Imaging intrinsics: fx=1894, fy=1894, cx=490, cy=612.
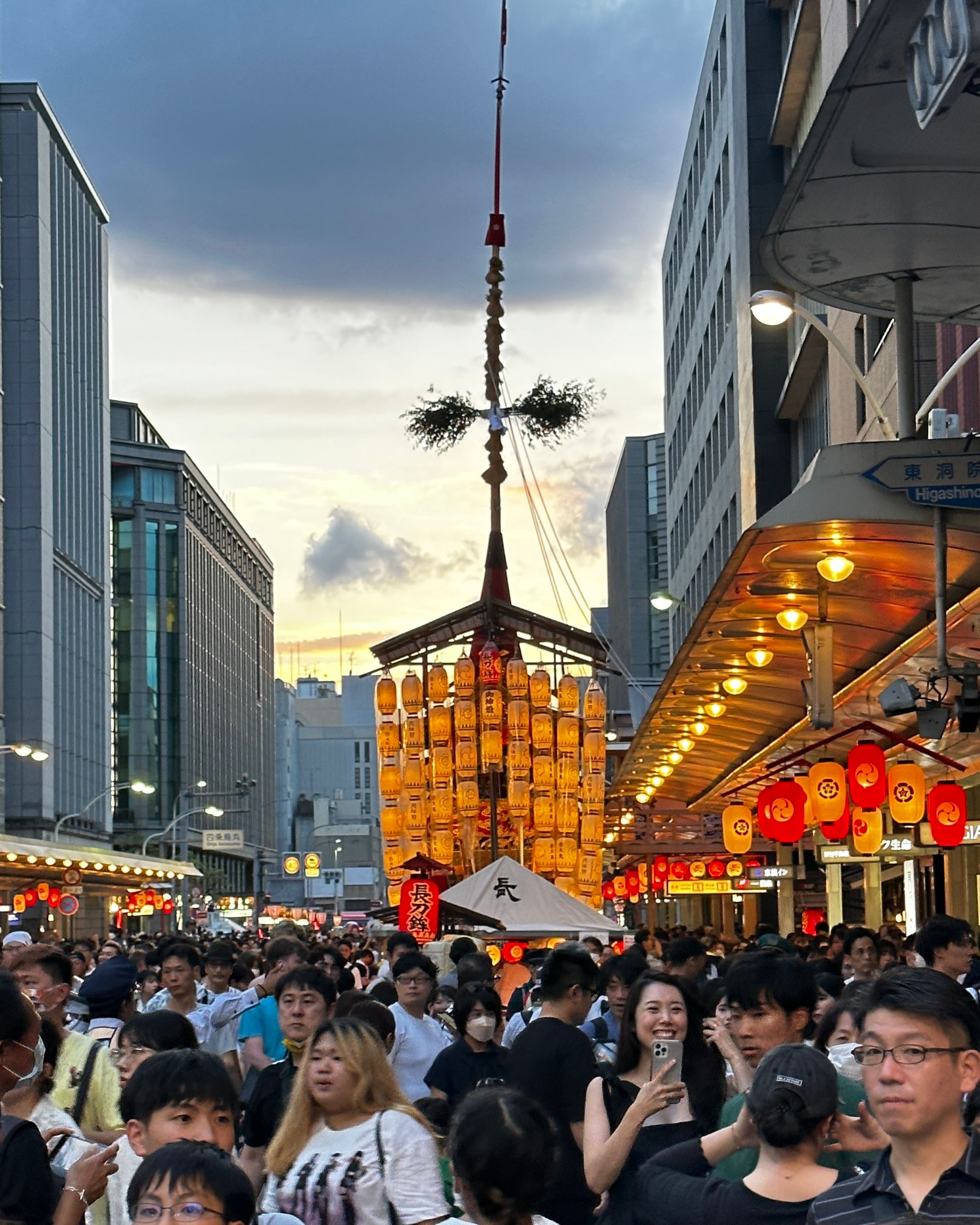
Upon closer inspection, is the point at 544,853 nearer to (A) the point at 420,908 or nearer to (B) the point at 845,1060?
(A) the point at 420,908

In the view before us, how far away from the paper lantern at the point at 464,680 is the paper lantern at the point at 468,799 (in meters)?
1.59

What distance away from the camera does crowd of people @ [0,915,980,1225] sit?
4.02 meters

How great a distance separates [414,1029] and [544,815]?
74.8 feet

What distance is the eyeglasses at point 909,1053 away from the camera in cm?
398

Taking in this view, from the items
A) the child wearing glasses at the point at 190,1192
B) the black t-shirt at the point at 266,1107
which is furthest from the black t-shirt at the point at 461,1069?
the child wearing glasses at the point at 190,1192

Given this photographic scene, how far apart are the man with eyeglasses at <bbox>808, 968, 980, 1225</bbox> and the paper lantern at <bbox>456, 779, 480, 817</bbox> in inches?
1150

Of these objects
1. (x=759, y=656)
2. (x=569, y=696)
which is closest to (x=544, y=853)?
(x=569, y=696)

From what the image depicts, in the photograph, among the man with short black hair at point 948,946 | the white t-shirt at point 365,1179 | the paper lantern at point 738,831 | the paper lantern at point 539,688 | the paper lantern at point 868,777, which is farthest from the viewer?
the paper lantern at point 539,688

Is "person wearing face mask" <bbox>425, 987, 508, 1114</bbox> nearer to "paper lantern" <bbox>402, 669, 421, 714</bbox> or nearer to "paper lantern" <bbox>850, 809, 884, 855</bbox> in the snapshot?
"paper lantern" <bbox>850, 809, 884, 855</bbox>

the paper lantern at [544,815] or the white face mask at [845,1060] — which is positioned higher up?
the paper lantern at [544,815]

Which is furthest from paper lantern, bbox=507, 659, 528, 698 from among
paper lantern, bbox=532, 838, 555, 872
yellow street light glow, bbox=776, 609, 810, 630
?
yellow street light glow, bbox=776, 609, 810, 630

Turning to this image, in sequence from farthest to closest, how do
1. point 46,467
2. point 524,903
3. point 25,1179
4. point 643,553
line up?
point 643,553 < point 46,467 < point 524,903 < point 25,1179

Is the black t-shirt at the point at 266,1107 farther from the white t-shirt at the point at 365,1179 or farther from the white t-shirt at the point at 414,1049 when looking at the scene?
the white t-shirt at the point at 414,1049

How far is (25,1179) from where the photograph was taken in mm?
5531
